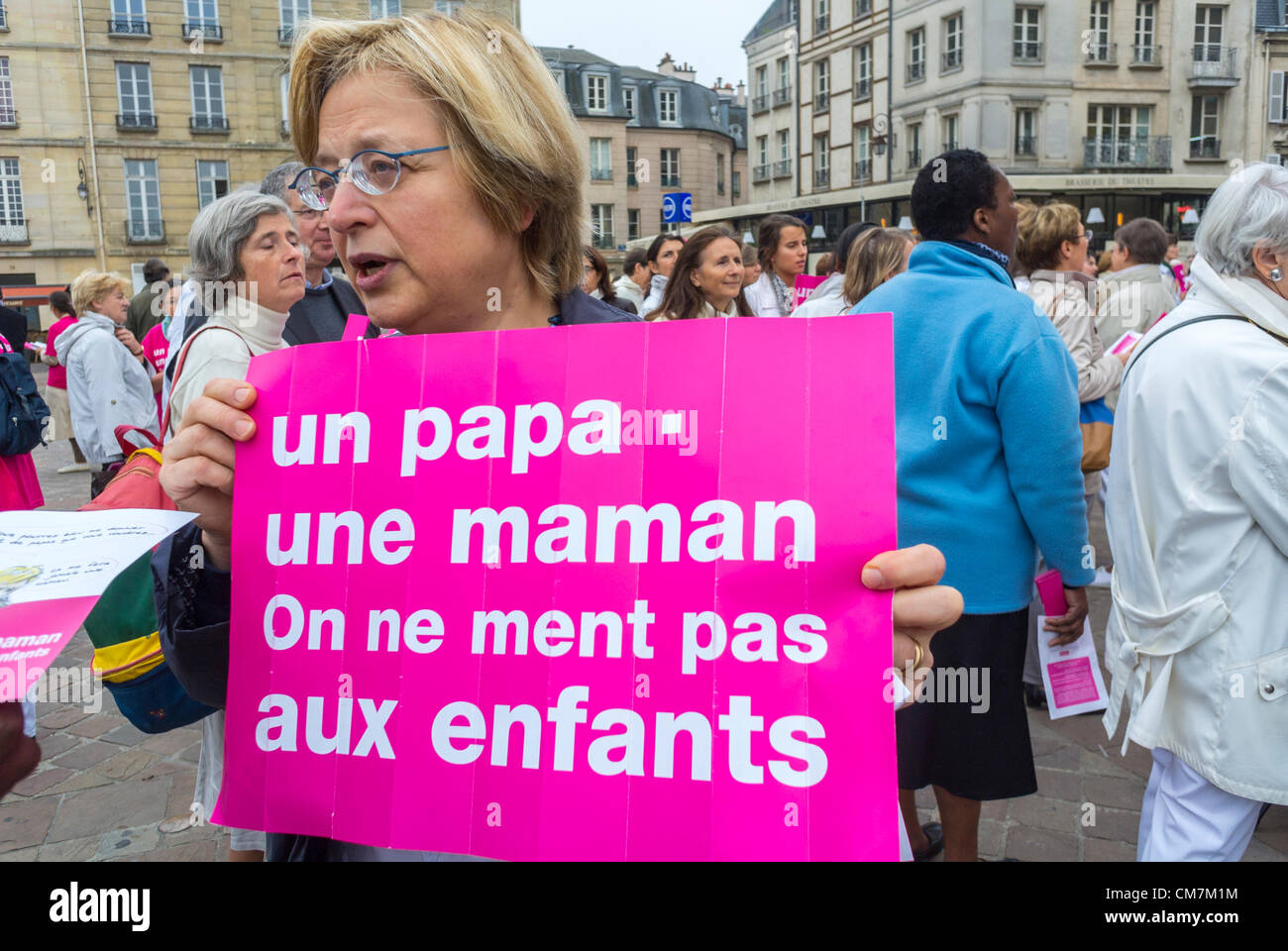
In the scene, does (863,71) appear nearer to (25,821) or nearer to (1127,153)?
(1127,153)

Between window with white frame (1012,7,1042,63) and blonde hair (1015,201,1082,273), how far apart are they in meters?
31.1

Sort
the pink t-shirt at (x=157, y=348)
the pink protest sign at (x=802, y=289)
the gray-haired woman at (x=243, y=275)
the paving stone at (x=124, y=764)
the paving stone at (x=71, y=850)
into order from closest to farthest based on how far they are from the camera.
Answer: the gray-haired woman at (x=243, y=275) → the paving stone at (x=71, y=850) → the paving stone at (x=124, y=764) → the pink protest sign at (x=802, y=289) → the pink t-shirt at (x=157, y=348)

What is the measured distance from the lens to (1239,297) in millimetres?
2385

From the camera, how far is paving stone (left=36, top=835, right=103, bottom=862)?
11.3ft

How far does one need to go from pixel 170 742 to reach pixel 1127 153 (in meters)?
36.0

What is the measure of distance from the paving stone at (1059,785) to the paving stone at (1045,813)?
0.15 ft

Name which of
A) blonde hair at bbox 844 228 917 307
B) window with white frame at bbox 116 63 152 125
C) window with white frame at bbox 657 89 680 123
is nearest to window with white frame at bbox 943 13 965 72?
window with white frame at bbox 657 89 680 123

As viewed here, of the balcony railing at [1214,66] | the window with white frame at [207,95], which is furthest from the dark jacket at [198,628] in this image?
the balcony railing at [1214,66]

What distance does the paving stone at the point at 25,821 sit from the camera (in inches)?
142

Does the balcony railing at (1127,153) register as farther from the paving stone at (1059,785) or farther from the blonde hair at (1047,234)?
the paving stone at (1059,785)

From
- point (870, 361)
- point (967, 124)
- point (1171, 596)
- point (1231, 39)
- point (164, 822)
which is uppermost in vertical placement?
point (1231, 39)

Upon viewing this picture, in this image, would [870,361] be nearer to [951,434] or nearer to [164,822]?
[951,434]

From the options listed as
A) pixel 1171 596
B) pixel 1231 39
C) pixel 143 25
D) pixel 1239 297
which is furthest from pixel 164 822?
pixel 1231 39
